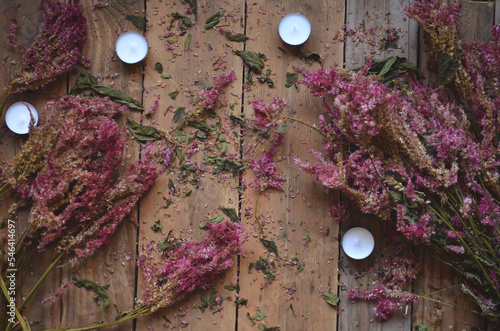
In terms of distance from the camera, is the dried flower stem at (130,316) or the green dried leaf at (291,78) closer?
the dried flower stem at (130,316)

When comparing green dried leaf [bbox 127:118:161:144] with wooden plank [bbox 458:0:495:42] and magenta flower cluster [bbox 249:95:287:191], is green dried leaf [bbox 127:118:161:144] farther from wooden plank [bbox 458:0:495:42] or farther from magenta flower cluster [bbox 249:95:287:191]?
wooden plank [bbox 458:0:495:42]

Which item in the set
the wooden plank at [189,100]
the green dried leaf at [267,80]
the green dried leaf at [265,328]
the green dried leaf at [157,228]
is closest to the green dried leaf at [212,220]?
Answer: the wooden plank at [189,100]

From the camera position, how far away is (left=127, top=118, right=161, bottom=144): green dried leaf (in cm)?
148

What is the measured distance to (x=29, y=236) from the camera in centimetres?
138

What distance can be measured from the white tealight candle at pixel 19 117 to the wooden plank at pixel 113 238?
0.18m

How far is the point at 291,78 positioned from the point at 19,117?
91cm

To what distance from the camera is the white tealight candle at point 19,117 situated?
1433 mm

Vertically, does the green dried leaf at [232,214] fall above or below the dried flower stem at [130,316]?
above

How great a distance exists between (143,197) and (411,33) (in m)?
1.06

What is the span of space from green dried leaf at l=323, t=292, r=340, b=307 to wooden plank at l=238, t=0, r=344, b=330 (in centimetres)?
2

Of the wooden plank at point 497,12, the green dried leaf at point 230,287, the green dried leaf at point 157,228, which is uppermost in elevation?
the wooden plank at point 497,12

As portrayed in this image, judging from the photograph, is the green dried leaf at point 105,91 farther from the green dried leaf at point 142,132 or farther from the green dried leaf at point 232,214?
the green dried leaf at point 232,214

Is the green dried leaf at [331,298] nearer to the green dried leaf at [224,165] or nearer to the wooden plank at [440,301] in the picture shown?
the wooden plank at [440,301]

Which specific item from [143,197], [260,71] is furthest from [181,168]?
[260,71]
